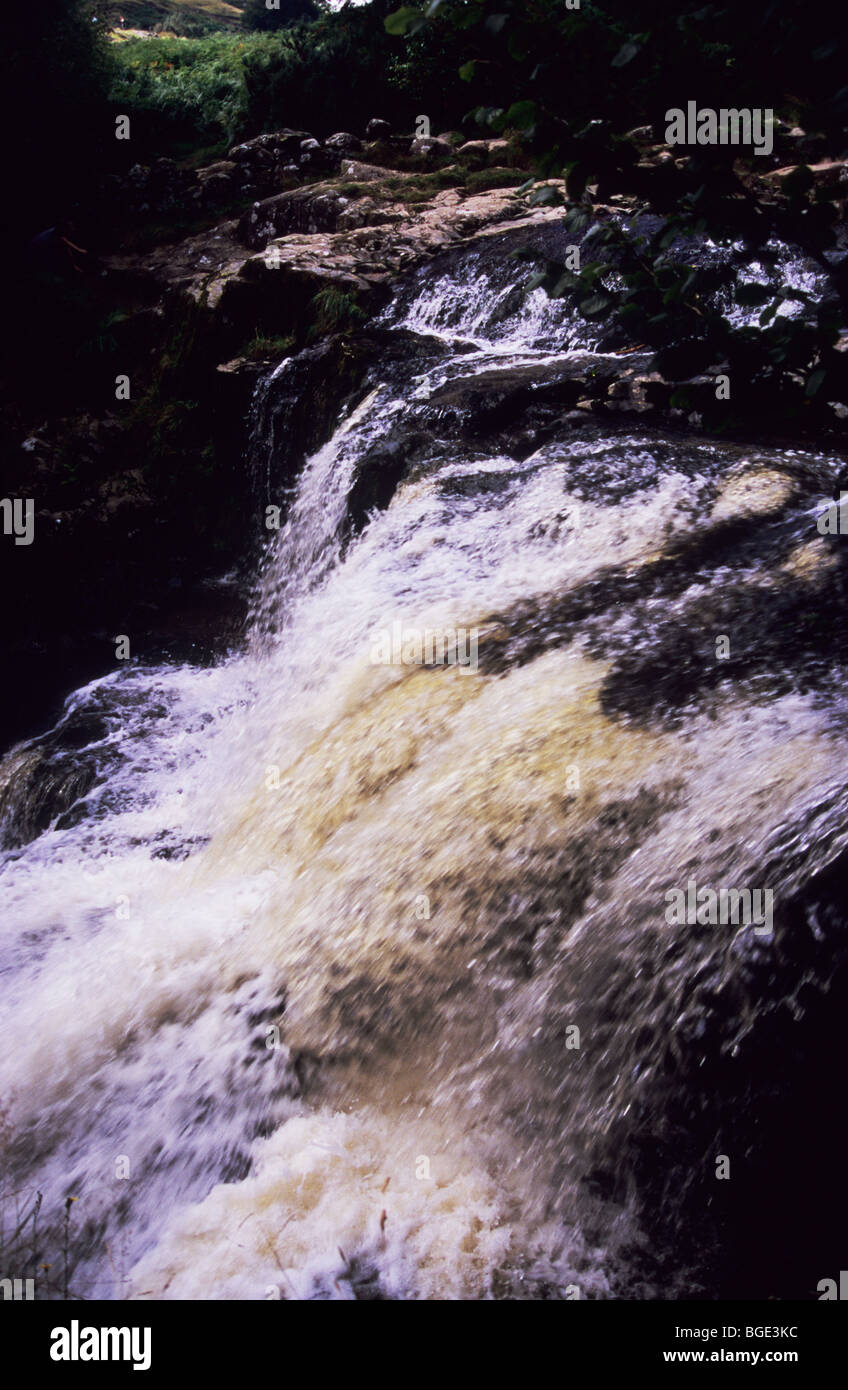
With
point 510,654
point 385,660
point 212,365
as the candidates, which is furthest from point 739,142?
point 212,365

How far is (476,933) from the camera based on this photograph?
326 centimetres

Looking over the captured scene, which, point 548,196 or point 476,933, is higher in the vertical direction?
point 548,196

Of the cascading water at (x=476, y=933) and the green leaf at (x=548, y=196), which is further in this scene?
the cascading water at (x=476, y=933)

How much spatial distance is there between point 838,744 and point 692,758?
54 centimetres

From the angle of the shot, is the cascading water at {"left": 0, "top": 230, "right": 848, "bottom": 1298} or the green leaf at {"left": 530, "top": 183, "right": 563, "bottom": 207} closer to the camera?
the green leaf at {"left": 530, "top": 183, "right": 563, "bottom": 207}

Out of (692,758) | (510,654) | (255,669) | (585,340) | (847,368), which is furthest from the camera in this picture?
(585,340)

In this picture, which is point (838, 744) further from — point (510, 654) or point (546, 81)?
point (546, 81)

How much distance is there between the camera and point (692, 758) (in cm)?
338

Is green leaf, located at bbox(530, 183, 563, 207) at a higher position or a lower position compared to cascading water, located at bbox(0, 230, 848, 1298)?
higher

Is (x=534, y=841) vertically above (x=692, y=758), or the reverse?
(x=692, y=758)

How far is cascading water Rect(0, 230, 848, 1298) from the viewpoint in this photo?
101 inches

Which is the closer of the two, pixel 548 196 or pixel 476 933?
pixel 548 196

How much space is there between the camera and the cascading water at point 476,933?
2561 mm

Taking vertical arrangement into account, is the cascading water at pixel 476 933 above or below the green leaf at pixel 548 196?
below
